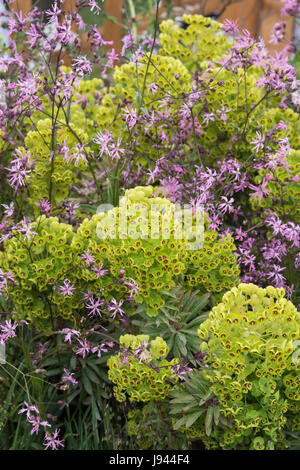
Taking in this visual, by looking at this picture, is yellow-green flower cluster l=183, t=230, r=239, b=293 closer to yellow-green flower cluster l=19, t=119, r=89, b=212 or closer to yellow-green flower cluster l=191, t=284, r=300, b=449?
yellow-green flower cluster l=191, t=284, r=300, b=449

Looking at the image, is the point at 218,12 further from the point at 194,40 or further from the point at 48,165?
the point at 48,165

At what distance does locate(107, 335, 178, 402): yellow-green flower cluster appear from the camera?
169 centimetres

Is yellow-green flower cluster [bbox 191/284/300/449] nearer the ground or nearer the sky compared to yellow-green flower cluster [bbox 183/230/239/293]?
nearer the ground

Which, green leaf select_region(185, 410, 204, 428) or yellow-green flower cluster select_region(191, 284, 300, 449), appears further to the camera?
green leaf select_region(185, 410, 204, 428)

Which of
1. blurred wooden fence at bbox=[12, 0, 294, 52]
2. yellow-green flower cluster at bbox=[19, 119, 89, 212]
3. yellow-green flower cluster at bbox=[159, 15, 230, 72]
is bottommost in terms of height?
yellow-green flower cluster at bbox=[19, 119, 89, 212]

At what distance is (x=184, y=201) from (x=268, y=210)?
35 cm

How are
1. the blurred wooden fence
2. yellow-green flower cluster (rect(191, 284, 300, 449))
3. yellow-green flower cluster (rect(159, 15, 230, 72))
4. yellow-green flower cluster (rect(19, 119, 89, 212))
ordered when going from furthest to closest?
the blurred wooden fence
yellow-green flower cluster (rect(159, 15, 230, 72))
yellow-green flower cluster (rect(19, 119, 89, 212))
yellow-green flower cluster (rect(191, 284, 300, 449))

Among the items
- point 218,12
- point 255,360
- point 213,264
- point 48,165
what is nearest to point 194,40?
point 48,165

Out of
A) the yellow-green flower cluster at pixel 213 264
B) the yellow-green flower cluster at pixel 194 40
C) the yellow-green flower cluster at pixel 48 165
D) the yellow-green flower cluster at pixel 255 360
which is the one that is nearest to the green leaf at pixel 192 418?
the yellow-green flower cluster at pixel 255 360

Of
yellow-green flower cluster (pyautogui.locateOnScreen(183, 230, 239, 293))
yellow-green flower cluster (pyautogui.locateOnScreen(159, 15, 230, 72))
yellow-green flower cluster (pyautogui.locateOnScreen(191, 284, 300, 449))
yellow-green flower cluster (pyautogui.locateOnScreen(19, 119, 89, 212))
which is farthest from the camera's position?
yellow-green flower cluster (pyautogui.locateOnScreen(159, 15, 230, 72))

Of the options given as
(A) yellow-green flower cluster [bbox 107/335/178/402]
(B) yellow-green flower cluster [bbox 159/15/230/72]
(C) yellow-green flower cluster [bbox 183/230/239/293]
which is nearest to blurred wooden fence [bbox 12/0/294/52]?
(B) yellow-green flower cluster [bbox 159/15/230/72]

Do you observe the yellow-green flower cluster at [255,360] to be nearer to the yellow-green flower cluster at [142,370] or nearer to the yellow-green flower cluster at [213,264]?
the yellow-green flower cluster at [142,370]

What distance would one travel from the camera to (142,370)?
169 centimetres
